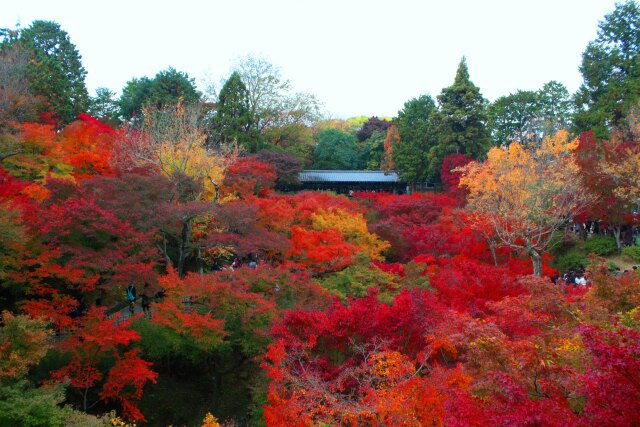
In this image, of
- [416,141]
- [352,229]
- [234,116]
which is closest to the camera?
[352,229]

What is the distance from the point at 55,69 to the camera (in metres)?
29.5

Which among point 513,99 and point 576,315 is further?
point 513,99

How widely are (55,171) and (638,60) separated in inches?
1197

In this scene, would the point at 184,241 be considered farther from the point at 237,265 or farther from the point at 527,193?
the point at 527,193

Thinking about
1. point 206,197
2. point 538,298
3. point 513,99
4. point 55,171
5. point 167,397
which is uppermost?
point 513,99

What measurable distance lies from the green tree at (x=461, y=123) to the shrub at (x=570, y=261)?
9.14 m

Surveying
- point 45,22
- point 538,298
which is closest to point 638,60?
point 538,298

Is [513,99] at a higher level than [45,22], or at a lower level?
lower

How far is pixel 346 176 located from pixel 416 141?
25.3 ft

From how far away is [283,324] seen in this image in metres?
12.2

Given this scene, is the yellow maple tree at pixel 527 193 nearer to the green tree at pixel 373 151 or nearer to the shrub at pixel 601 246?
the shrub at pixel 601 246

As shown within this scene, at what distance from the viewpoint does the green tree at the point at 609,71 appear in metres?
26.8

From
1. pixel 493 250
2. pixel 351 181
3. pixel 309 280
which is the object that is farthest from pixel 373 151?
pixel 309 280

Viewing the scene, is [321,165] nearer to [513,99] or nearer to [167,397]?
[513,99]
